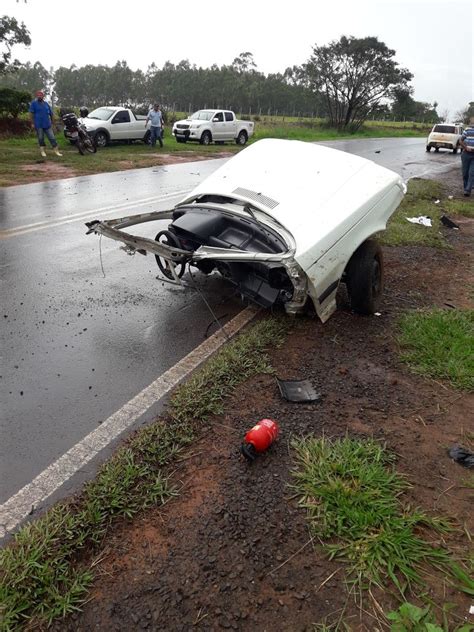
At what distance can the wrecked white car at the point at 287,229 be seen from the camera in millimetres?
3979

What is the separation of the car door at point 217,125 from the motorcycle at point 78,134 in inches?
321

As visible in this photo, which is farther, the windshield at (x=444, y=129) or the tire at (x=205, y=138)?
the windshield at (x=444, y=129)

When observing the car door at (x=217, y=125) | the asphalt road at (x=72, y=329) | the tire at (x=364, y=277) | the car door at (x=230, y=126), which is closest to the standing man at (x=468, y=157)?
the asphalt road at (x=72, y=329)

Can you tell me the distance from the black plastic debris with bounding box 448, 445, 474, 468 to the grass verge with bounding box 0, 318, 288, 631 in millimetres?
1411

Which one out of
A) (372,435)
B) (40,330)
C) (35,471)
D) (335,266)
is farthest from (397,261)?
(35,471)

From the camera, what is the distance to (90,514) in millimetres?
2352

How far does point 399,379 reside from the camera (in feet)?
12.2

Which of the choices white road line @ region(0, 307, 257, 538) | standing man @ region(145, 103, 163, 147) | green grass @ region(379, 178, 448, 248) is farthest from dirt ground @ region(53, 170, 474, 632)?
standing man @ region(145, 103, 163, 147)

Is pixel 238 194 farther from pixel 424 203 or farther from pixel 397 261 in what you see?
pixel 424 203

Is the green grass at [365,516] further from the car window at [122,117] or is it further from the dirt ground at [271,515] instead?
the car window at [122,117]

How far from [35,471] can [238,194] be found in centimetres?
293

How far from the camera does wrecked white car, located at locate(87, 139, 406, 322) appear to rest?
3979mm

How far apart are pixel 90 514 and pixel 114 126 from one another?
64.2 ft

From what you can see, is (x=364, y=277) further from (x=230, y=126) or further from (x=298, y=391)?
(x=230, y=126)
